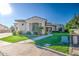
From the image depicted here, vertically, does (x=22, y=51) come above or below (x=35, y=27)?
below

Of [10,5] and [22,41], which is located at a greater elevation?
[10,5]

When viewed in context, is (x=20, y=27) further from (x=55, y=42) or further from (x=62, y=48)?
(x=62, y=48)

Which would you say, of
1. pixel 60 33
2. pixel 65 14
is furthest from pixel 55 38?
pixel 65 14

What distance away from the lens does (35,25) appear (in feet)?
12.0

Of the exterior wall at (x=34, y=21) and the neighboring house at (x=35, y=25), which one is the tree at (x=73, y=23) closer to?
the neighboring house at (x=35, y=25)

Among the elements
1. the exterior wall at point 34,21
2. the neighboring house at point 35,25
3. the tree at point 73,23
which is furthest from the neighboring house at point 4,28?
the tree at point 73,23

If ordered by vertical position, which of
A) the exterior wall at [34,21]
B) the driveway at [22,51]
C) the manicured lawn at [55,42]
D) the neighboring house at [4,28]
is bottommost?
the driveway at [22,51]

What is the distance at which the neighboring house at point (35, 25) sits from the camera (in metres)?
3.63

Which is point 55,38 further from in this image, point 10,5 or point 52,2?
point 10,5

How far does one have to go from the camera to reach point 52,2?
142 inches

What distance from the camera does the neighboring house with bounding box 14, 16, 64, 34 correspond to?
3.63 metres

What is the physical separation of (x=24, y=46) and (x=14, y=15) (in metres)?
0.39

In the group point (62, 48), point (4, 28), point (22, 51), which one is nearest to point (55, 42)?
point (62, 48)

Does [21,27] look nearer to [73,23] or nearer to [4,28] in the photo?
[4,28]
